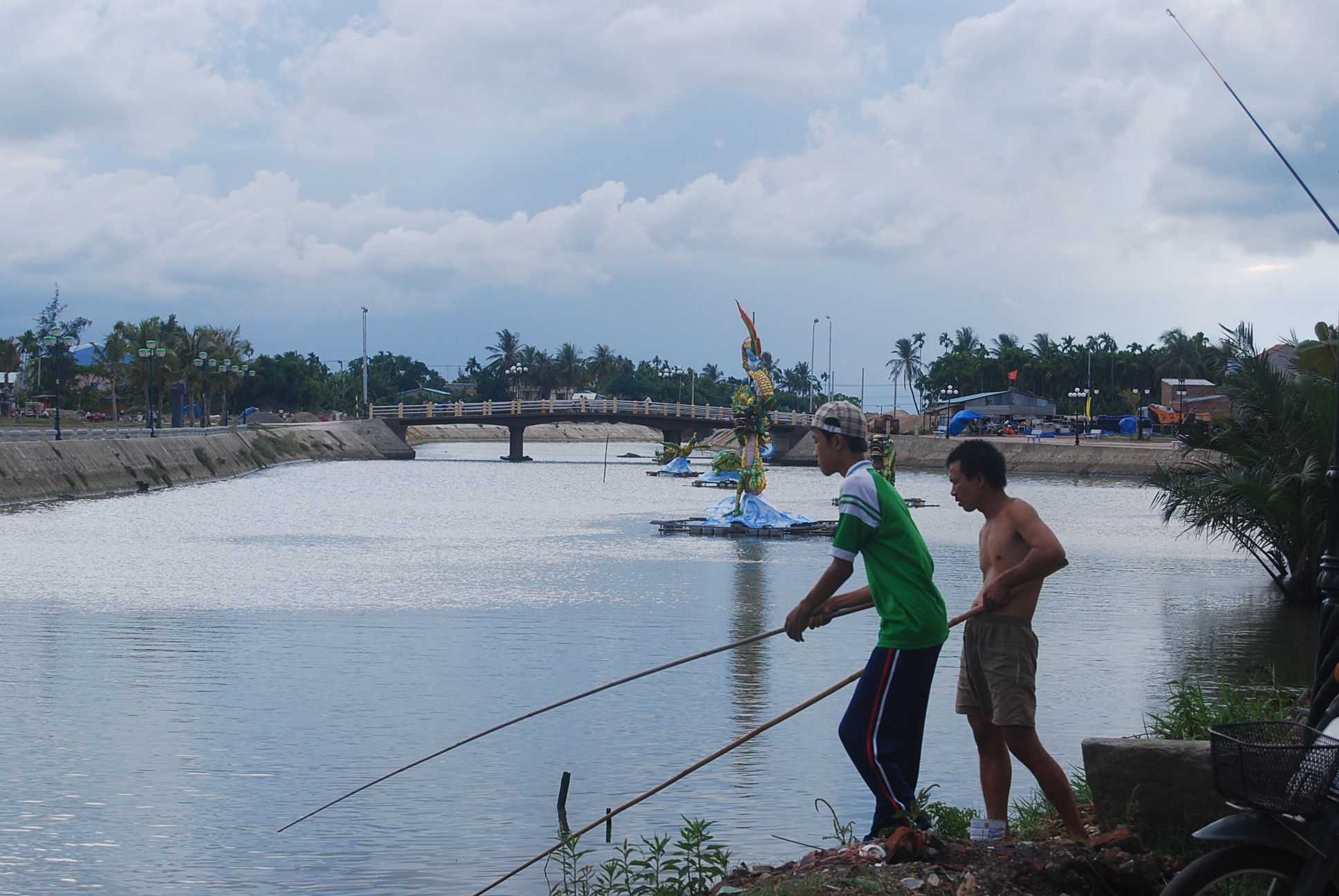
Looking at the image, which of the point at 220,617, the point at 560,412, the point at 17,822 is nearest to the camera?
the point at 17,822

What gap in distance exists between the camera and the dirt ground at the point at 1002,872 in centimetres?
436

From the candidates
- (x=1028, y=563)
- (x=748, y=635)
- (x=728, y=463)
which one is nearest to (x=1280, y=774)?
(x=1028, y=563)

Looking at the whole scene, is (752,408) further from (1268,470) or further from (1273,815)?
(1273,815)

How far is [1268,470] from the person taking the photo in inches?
640

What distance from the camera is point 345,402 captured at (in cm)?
11825

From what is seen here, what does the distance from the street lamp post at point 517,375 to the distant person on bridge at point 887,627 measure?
5235 inches

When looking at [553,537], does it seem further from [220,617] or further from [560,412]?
[560,412]

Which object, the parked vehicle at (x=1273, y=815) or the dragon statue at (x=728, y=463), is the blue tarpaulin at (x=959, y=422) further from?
the dragon statue at (x=728, y=463)

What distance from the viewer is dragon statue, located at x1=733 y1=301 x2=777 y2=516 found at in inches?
1084

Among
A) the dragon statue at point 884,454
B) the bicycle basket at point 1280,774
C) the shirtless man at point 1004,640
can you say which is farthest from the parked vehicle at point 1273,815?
the dragon statue at point 884,454

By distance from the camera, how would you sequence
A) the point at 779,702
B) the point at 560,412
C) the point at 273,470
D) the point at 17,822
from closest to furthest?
1. the point at 17,822
2. the point at 779,702
3. the point at 273,470
4. the point at 560,412

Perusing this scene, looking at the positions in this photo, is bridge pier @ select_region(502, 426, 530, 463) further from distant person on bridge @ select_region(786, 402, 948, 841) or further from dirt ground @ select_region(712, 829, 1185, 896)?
dirt ground @ select_region(712, 829, 1185, 896)

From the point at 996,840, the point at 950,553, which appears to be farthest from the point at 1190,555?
the point at 996,840

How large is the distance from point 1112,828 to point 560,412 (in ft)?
226
